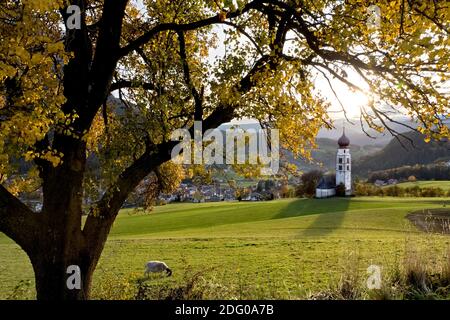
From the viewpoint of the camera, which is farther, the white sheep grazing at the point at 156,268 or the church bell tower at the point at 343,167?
the church bell tower at the point at 343,167

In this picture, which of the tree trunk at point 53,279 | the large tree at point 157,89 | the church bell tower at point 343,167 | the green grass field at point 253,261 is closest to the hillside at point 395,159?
the church bell tower at point 343,167

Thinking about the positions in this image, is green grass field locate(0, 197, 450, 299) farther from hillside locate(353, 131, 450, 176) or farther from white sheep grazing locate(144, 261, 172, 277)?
hillside locate(353, 131, 450, 176)

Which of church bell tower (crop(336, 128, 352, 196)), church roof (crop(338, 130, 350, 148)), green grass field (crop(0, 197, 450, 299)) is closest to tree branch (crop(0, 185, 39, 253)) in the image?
green grass field (crop(0, 197, 450, 299))

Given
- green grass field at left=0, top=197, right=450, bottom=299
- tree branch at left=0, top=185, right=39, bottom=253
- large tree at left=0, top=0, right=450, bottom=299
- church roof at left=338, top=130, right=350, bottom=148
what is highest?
church roof at left=338, top=130, right=350, bottom=148

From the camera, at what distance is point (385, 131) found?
8984mm

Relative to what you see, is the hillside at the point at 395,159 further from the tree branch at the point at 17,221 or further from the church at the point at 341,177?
the tree branch at the point at 17,221

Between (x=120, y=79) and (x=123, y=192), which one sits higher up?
(x=120, y=79)

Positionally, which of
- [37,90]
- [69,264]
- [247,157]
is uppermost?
[37,90]

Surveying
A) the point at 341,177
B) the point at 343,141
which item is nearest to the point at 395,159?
the point at 343,141

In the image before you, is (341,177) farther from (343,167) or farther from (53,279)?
(53,279)

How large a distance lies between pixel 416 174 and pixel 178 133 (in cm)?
12678

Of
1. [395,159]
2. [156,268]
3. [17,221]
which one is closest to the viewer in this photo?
[17,221]

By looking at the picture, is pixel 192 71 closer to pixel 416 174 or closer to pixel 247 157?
pixel 247 157
